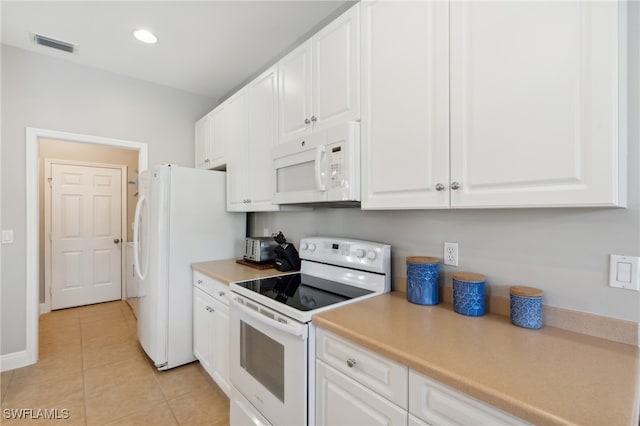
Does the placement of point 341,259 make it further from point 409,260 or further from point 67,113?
point 67,113

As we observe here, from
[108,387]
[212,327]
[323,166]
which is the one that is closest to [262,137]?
[323,166]

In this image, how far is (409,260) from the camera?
4.83 feet

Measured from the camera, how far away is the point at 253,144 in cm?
237

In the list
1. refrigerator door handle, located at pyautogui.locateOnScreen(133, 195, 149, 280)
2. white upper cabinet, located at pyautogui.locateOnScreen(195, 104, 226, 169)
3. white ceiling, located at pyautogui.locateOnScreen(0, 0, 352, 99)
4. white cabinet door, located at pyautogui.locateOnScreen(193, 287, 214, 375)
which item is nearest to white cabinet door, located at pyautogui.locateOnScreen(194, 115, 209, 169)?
white upper cabinet, located at pyautogui.locateOnScreen(195, 104, 226, 169)

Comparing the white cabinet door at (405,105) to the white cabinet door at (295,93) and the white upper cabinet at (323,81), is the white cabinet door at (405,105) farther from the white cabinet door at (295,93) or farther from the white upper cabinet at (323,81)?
the white cabinet door at (295,93)

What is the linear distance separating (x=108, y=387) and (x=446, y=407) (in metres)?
2.46

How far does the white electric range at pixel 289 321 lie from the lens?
4.27ft

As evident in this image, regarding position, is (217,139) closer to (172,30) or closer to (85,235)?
(172,30)

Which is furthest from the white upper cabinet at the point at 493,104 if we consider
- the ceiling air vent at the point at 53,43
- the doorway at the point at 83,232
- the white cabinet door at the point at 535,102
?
the doorway at the point at 83,232

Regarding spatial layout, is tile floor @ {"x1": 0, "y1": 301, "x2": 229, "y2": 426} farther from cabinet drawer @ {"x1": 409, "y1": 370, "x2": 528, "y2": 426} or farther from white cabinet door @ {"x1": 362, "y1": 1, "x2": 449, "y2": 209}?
white cabinet door @ {"x1": 362, "y1": 1, "x2": 449, "y2": 209}

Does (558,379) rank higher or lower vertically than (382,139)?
lower

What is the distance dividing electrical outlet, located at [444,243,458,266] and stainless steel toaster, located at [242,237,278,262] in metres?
1.40

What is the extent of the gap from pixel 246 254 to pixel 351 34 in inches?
70.6

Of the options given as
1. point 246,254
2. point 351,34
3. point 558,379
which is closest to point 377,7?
point 351,34
